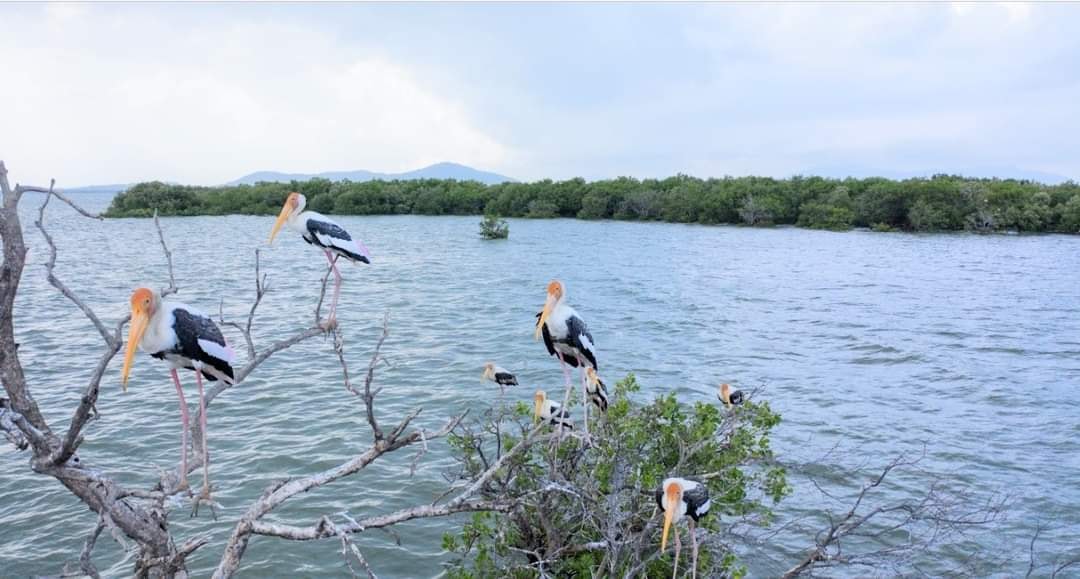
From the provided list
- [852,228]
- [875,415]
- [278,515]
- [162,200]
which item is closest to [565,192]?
[852,228]

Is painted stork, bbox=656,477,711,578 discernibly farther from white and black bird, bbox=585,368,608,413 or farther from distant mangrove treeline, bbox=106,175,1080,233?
distant mangrove treeline, bbox=106,175,1080,233

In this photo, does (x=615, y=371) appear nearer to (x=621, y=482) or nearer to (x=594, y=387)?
(x=594, y=387)

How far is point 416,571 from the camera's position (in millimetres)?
7922

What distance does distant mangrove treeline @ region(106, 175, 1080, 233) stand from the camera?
51.3 meters

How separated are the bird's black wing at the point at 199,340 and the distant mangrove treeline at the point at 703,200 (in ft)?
183

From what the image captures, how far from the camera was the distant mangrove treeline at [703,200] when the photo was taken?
51.3m

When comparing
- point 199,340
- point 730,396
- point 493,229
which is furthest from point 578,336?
point 493,229

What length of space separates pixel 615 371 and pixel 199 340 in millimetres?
11769

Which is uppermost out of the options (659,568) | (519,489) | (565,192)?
(565,192)

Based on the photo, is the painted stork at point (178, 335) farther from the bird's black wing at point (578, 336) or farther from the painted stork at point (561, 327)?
the bird's black wing at point (578, 336)

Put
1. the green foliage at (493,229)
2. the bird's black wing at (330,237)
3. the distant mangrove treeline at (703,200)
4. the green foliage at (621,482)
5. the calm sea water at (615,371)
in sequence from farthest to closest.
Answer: the distant mangrove treeline at (703,200) → the green foliage at (493,229) → the calm sea water at (615,371) → the bird's black wing at (330,237) → the green foliage at (621,482)

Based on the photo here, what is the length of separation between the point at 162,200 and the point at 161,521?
78.9 meters

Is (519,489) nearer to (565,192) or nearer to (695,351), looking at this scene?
(695,351)

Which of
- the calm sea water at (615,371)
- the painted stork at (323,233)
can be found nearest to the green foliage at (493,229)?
the calm sea water at (615,371)
